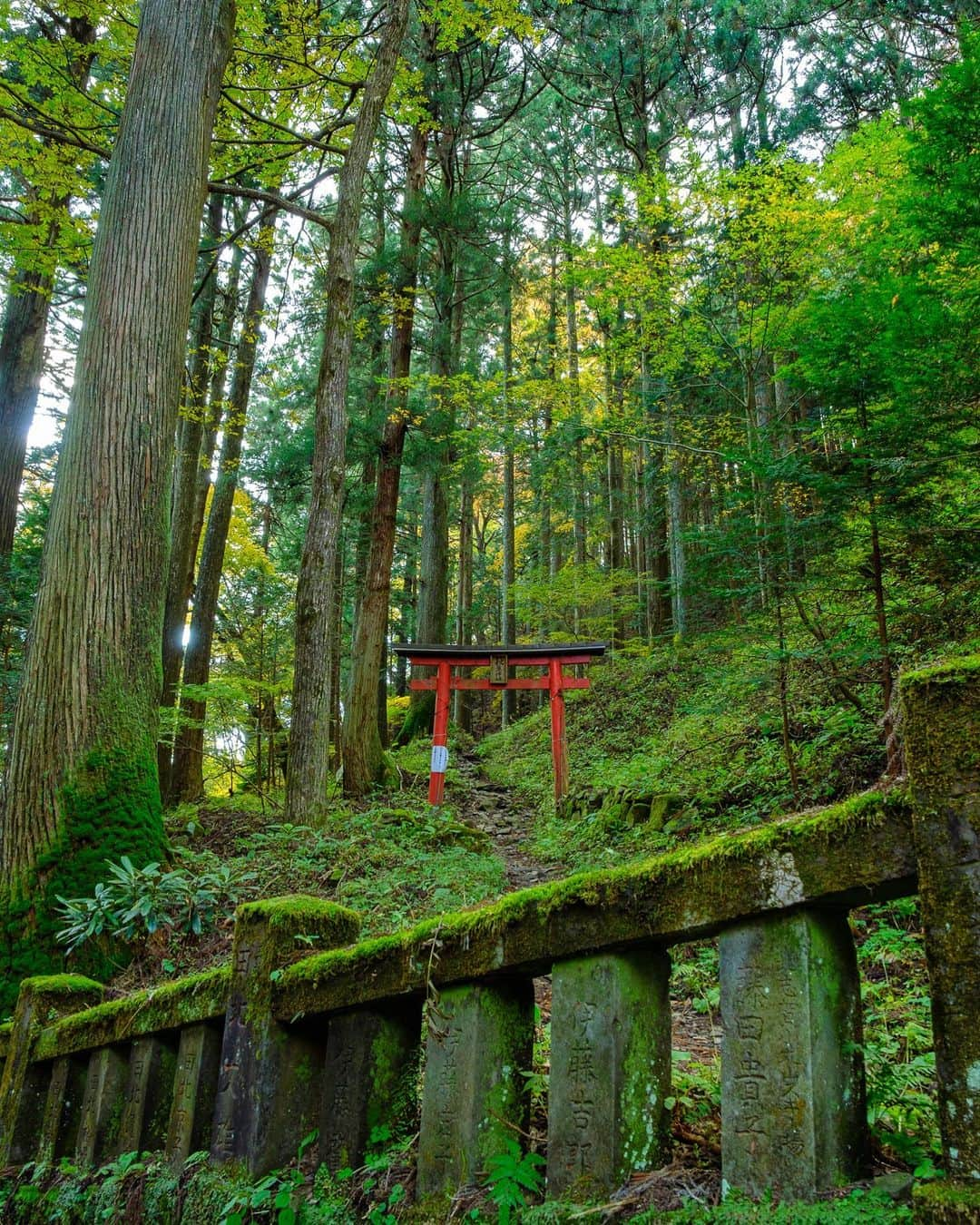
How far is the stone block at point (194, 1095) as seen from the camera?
7.46 feet

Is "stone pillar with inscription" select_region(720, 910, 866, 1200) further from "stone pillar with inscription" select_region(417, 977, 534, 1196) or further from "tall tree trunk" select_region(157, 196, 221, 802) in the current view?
"tall tree trunk" select_region(157, 196, 221, 802)

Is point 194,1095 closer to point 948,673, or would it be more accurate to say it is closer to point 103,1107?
point 103,1107

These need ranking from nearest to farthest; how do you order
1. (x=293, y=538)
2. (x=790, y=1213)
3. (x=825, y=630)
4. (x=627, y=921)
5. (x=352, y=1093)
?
(x=790, y=1213), (x=627, y=921), (x=352, y=1093), (x=825, y=630), (x=293, y=538)

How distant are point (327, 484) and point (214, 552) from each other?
5524mm

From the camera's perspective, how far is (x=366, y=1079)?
6.40 feet

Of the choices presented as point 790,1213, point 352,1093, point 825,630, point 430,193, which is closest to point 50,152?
point 430,193

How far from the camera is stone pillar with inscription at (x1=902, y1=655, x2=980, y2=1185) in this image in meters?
1.12

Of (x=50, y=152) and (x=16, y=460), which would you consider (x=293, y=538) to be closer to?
(x=16, y=460)

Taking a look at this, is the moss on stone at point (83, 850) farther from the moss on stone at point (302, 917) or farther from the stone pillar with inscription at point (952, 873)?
the stone pillar with inscription at point (952, 873)

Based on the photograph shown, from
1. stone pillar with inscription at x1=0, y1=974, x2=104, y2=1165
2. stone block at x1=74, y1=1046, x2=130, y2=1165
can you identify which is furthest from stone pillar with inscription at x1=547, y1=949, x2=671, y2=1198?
stone pillar with inscription at x1=0, y1=974, x2=104, y2=1165

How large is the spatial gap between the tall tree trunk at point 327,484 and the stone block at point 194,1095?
5.29 meters

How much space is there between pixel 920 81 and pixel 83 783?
19315mm

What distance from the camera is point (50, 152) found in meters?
8.92

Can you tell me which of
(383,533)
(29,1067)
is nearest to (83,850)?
(29,1067)
